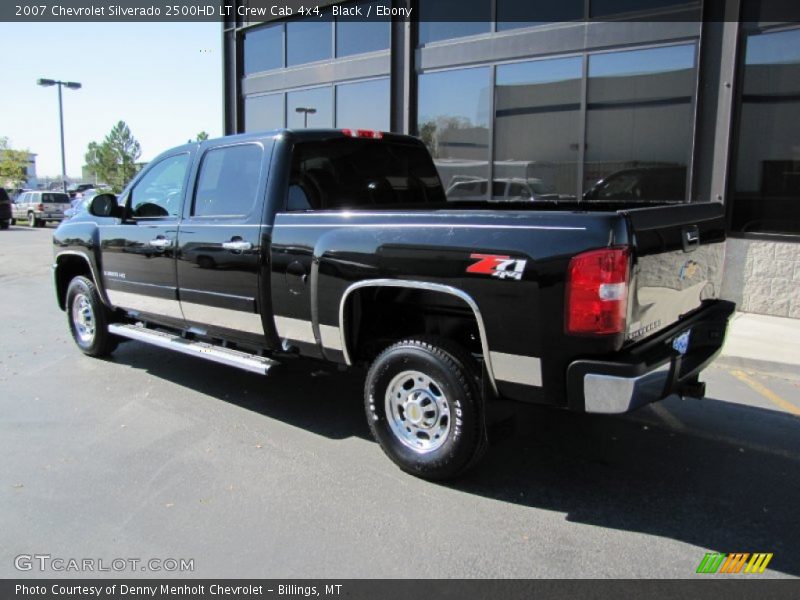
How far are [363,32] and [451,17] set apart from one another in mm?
2074

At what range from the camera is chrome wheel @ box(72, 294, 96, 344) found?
6.66 metres

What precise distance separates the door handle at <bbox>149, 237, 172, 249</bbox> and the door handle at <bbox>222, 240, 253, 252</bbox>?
85cm

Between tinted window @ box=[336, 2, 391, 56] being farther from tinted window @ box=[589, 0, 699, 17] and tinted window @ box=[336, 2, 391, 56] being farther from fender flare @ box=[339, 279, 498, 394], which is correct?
fender flare @ box=[339, 279, 498, 394]

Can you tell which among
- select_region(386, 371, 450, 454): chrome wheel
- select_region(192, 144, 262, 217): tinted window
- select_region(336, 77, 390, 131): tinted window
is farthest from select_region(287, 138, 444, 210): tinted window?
select_region(336, 77, 390, 131): tinted window

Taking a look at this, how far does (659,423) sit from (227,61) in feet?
45.3

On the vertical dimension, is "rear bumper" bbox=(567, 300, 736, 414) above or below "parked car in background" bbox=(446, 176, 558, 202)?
below

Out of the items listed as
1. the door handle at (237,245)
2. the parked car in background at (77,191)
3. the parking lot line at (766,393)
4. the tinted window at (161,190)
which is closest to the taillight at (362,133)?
the door handle at (237,245)

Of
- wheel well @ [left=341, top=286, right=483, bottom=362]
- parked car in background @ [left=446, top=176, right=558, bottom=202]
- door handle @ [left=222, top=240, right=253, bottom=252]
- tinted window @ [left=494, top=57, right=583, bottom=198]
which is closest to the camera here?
wheel well @ [left=341, top=286, right=483, bottom=362]

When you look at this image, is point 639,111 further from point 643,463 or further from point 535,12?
point 643,463

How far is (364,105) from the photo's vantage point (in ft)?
41.9

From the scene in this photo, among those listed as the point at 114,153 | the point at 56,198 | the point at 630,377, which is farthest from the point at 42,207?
the point at 114,153

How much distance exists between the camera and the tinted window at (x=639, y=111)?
9.16 m

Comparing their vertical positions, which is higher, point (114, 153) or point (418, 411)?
point (114, 153)
